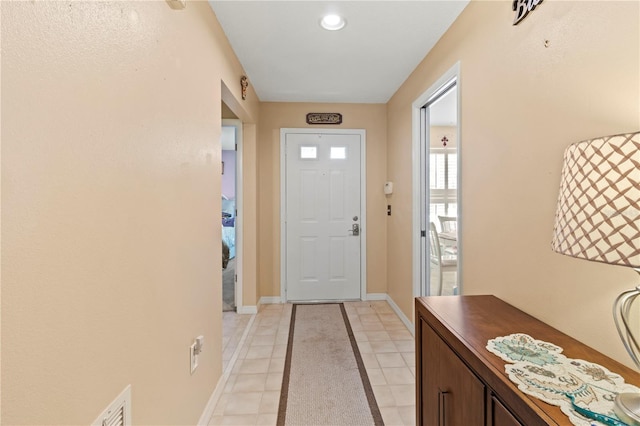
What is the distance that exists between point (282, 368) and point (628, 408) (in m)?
1.96

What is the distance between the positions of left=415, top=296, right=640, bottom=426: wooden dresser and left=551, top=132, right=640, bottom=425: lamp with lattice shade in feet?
0.65

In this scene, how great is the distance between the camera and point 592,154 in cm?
66

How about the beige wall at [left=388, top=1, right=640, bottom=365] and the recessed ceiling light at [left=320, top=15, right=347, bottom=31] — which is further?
the recessed ceiling light at [left=320, top=15, right=347, bottom=31]

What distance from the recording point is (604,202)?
62cm

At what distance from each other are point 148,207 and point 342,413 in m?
1.54

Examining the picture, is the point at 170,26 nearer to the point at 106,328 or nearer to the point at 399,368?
the point at 106,328

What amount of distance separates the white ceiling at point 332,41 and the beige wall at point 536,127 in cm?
28

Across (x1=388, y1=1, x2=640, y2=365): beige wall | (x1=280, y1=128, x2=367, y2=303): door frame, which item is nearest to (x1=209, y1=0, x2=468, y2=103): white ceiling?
(x1=388, y1=1, x2=640, y2=365): beige wall

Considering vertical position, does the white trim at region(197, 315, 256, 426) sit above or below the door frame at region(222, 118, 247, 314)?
below

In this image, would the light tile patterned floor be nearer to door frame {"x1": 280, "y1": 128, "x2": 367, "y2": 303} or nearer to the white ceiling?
door frame {"x1": 280, "y1": 128, "x2": 367, "y2": 303}

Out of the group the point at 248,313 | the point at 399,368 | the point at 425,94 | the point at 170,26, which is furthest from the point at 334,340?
the point at 170,26

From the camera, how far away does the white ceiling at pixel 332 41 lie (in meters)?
1.83

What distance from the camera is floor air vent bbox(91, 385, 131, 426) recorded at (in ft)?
2.78

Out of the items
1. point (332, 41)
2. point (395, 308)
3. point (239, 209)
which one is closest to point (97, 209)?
point (332, 41)
